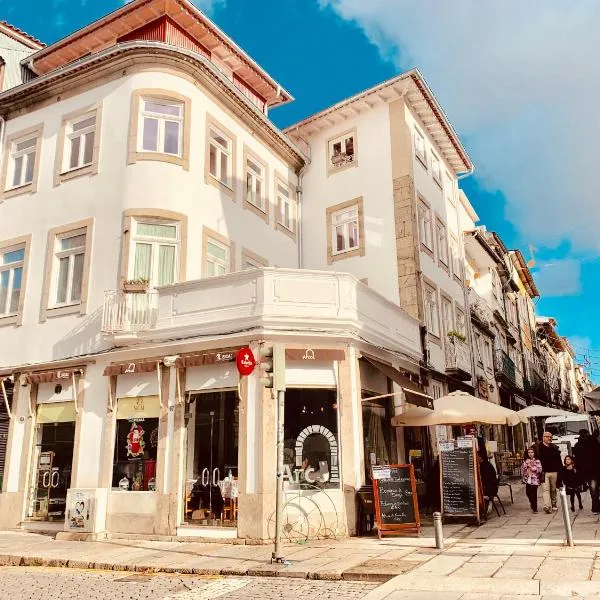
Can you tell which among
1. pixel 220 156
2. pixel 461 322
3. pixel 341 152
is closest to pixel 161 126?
pixel 220 156

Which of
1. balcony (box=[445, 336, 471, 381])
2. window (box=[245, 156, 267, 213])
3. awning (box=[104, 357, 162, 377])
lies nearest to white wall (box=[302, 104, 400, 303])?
window (box=[245, 156, 267, 213])

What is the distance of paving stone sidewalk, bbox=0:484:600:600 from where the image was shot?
762cm

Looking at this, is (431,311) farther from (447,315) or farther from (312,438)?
(312,438)

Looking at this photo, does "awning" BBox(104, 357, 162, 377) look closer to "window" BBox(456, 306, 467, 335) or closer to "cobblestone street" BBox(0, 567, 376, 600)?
"cobblestone street" BBox(0, 567, 376, 600)

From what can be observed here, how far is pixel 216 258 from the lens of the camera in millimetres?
16422

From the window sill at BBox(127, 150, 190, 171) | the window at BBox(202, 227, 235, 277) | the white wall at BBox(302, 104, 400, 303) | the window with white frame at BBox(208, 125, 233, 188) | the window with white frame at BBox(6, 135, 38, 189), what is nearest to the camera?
the window sill at BBox(127, 150, 190, 171)

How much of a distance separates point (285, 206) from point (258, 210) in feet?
6.72

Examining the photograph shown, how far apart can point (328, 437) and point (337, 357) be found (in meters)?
1.68

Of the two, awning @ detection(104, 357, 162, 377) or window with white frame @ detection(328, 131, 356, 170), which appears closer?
awning @ detection(104, 357, 162, 377)

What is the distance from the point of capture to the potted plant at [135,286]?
14.4 m

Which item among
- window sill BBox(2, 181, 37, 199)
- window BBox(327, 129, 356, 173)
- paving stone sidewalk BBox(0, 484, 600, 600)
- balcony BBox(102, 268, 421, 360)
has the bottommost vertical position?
paving stone sidewalk BBox(0, 484, 600, 600)

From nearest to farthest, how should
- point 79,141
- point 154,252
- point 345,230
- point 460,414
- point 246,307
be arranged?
point 246,307 → point 460,414 → point 154,252 → point 79,141 → point 345,230

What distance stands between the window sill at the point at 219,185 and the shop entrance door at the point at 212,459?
5.94 meters

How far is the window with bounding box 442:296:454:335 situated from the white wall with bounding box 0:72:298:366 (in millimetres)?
7719
